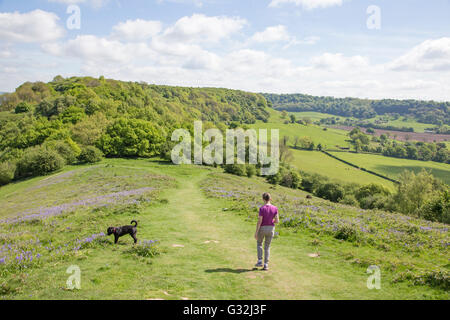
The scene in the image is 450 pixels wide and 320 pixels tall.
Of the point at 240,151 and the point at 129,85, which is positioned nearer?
the point at 240,151

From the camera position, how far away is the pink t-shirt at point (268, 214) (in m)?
11.1

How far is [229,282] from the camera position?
10.1 meters

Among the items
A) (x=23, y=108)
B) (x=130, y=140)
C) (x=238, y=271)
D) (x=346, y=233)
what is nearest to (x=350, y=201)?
(x=130, y=140)

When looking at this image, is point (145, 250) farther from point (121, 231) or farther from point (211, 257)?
point (211, 257)

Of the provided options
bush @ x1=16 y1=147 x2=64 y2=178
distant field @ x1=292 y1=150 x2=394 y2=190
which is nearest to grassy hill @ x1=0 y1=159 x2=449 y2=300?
bush @ x1=16 y1=147 x2=64 y2=178

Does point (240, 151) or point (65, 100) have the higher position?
point (65, 100)

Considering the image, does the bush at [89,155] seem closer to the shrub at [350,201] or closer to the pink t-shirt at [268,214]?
the pink t-shirt at [268,214]

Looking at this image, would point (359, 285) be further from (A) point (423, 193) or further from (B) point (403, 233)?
(A) point (423, 193)

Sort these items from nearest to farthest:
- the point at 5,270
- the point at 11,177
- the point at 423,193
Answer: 1. the point at 5,270
2. the point at 423,193
3. the point at 11,177

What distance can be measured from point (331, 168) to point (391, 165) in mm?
34877

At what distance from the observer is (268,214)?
11.1 meters

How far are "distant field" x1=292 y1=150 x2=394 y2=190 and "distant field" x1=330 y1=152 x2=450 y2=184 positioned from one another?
882cm
